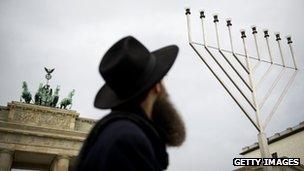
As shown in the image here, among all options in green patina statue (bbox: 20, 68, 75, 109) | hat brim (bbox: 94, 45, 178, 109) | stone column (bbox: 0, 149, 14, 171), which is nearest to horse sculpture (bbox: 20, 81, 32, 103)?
green patina statue (bbox: 20, 68, 75, 109)

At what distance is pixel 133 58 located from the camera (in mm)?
1579

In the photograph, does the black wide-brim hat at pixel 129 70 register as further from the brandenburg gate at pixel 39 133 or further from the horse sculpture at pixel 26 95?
the horse sculpture at pixel 26 95

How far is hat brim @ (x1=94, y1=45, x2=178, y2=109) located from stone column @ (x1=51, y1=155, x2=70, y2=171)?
22.3m

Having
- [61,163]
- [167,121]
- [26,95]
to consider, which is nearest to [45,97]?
[26,95]

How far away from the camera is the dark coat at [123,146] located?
1.28m

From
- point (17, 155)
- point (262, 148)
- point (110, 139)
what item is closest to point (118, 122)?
point (110, 139)

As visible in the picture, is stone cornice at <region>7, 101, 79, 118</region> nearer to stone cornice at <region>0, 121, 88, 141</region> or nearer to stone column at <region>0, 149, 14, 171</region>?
stone cornice at <region>0, 121, 88, 141</region>

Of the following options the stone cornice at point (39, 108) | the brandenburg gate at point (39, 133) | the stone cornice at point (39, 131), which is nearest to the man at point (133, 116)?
the brandenburg gate at point (39, 133)

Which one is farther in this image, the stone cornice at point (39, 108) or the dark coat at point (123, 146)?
the stone cornice at point (39, 108)

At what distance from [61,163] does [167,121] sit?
74.0 ft

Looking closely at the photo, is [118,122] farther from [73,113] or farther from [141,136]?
[73,113]

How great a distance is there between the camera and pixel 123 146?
1297mm

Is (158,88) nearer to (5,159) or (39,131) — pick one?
(5,159)

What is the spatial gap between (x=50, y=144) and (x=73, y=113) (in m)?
2.76
